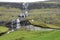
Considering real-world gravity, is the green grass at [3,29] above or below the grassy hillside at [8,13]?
below

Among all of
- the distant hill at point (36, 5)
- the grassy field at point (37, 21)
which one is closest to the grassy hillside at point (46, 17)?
the grassy field at point (37, 21)

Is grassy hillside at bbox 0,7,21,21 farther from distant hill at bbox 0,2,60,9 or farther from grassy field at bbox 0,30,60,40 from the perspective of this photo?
grassy field at bbox 0,30,60,40

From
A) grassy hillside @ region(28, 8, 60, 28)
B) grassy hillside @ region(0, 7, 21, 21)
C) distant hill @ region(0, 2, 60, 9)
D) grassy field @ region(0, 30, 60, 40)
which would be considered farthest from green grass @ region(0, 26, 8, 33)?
distant hill @ region(0, 2, 60, 9)

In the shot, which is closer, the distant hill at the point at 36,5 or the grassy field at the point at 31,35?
the grassy field at the point at 31,35

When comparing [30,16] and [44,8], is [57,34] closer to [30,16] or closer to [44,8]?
[30,16]

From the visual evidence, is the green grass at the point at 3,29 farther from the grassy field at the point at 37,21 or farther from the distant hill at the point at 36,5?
the distant hill at the point at 36,5

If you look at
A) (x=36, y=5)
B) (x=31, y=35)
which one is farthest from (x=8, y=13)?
(x=31, y=35)

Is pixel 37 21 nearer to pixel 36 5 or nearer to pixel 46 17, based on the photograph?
pixel 46 17

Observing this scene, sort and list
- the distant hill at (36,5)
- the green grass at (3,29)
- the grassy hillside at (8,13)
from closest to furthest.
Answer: the green grass at (3,29) < the grassy hillside at (8,13) < the distant hill at (36,5)

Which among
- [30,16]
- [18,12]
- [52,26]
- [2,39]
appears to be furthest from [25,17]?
[2,39]
